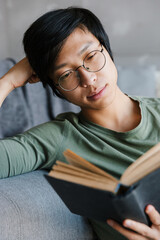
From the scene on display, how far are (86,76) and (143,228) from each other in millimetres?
529

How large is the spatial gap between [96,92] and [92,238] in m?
0.53

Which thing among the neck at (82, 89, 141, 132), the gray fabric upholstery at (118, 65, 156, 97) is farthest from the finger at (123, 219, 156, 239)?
the gray fabric upholstery at (118, 65, 156, 97)

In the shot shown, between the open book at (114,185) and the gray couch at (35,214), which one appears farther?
the gray couch at (35,214)

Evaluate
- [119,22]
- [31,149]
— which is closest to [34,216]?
[31,149]

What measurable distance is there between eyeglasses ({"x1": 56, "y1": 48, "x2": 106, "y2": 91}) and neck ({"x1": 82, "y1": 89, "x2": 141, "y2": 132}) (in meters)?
0.16

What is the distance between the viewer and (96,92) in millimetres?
1109

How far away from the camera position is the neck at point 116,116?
4.06ft

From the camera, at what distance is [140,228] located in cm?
80

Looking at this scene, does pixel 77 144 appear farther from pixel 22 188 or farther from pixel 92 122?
pixel 22 188

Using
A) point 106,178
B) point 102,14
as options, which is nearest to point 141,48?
point 102,14

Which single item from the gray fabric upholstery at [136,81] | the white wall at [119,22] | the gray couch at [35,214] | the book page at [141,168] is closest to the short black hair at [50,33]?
the gray couch at [35,214]

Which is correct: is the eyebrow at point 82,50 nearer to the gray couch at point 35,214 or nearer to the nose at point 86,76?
the nose at point 86,76

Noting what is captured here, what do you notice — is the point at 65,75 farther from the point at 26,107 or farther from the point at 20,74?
the point at 26,107

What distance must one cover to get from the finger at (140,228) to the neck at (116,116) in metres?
0.47
